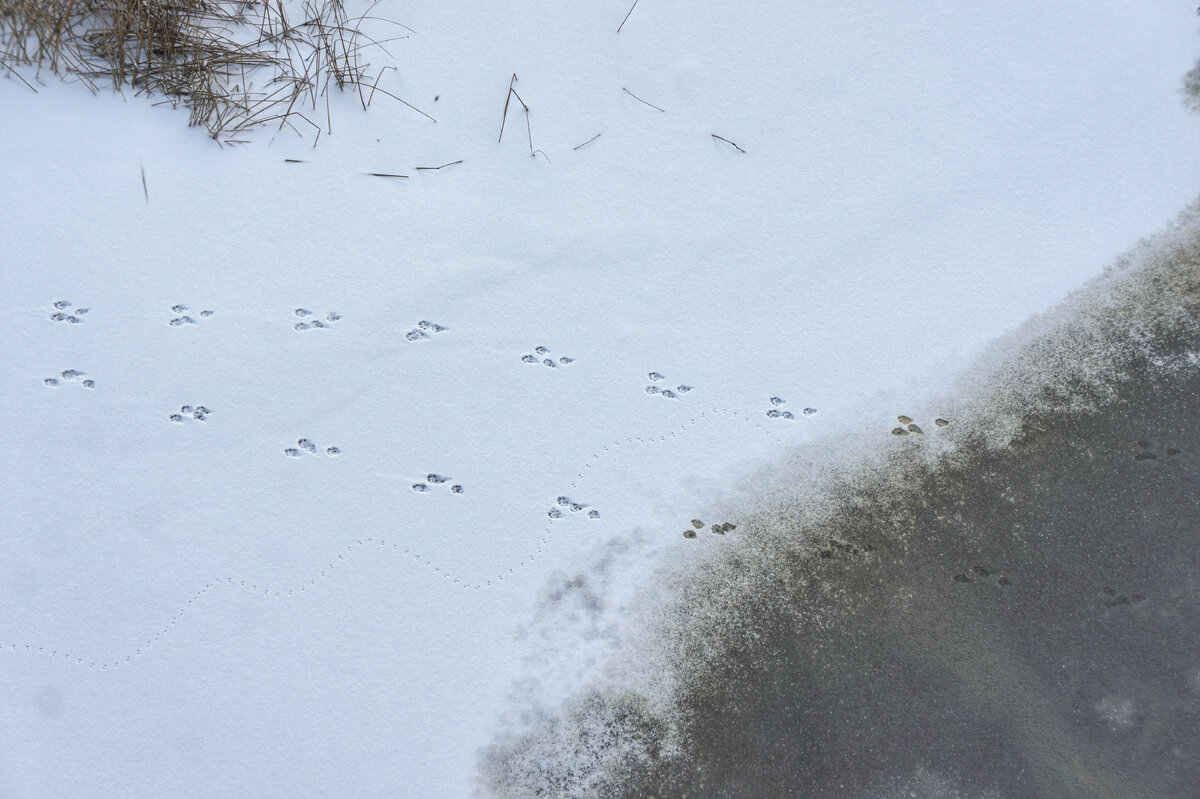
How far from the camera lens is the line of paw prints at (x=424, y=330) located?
208 cm

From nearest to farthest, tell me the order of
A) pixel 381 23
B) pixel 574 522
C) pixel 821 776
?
pixel 821 776 < pixel 574 522 < pixel 381 23

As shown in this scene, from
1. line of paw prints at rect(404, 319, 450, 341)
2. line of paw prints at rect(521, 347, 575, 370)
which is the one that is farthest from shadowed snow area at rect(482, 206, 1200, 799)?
line of paw prints at rect(404, 319, 450, 341)

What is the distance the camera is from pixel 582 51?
2219mm

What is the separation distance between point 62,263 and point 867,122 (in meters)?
2.32

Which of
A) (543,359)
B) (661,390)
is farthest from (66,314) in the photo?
(661,390)

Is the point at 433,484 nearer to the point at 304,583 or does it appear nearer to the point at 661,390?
the point at 304,583

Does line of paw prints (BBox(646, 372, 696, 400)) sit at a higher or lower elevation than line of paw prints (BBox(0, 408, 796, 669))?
higher

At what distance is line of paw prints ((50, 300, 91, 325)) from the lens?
203 cm

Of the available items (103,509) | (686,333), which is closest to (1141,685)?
(686,333)

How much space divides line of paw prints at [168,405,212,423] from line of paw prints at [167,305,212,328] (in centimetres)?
23

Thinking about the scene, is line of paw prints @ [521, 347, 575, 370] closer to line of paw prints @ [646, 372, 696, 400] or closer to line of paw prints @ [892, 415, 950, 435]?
line of paw prints @ [646, 372, 696, 400]

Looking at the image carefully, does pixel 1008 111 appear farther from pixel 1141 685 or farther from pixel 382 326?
pixel 382 326

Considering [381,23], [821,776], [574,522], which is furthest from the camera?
[381,23]

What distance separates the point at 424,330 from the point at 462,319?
11 centimetres
